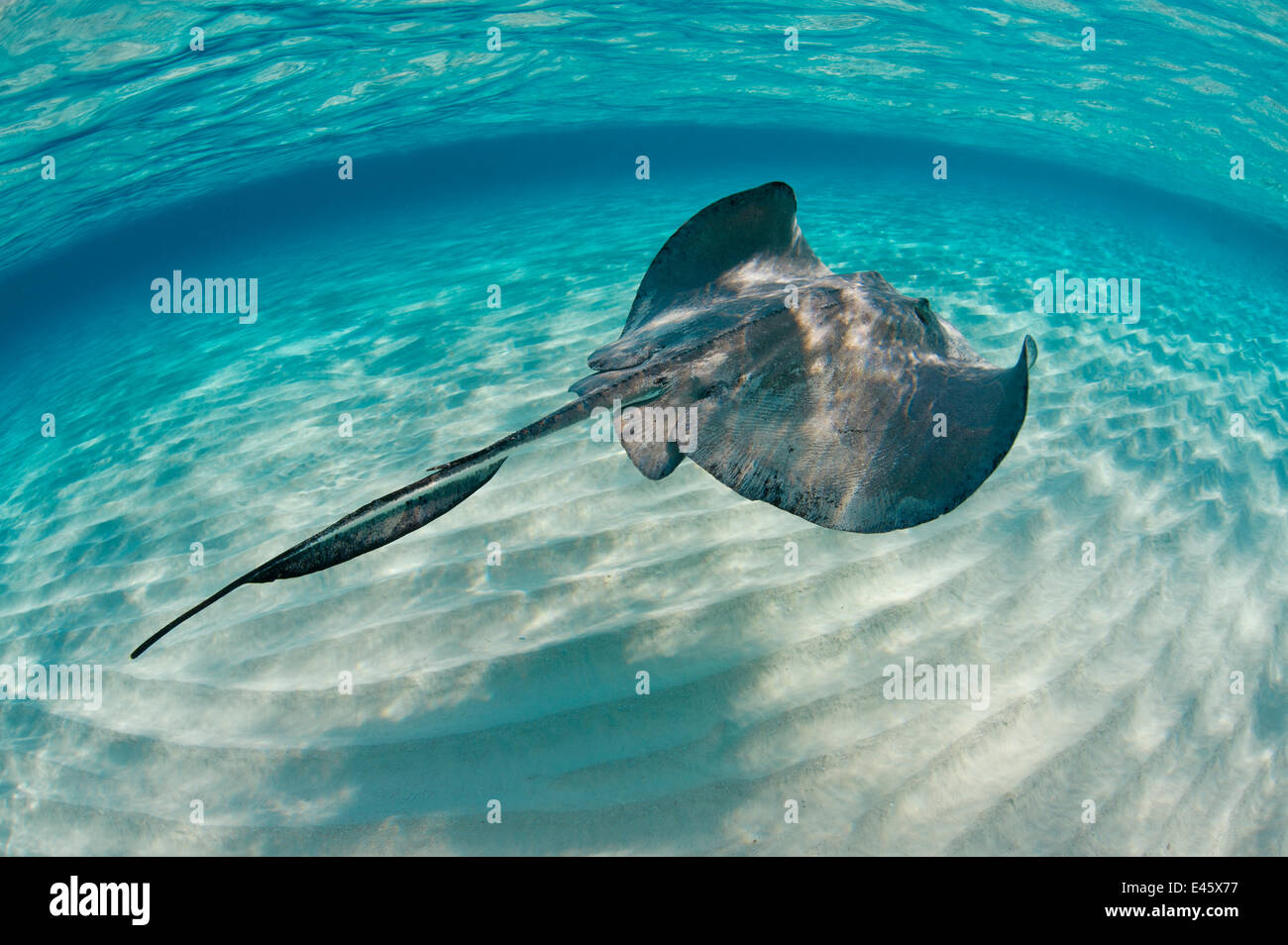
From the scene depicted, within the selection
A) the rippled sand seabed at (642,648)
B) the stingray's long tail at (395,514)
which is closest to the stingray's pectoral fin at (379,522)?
the stingray's long tail at (395,514)

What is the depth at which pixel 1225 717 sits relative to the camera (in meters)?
2.96

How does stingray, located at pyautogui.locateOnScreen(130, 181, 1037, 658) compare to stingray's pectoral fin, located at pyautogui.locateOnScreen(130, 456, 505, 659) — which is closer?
stingray's pectoral fin, located at pyautogui.locateOnScreen(130, 456, 505, 659)

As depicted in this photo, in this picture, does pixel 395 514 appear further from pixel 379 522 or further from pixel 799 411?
pixel 799 411

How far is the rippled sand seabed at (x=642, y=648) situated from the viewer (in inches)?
103

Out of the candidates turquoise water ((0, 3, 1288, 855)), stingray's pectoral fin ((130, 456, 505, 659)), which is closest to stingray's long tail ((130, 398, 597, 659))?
stingray's pectoral fin ((130, 456, 505, 659))

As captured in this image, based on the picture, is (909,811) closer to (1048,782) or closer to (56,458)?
(1048,782)

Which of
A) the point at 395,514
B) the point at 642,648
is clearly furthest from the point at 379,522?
the point at 642,648

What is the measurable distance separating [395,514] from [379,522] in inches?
2.1

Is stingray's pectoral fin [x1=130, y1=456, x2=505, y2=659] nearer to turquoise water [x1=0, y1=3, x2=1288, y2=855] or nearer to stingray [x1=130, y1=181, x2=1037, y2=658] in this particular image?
stingray [x1=130, y1=181, x2=1037, y2=658]

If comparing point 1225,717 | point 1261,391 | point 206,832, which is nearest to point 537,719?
point 206,832

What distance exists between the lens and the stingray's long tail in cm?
180

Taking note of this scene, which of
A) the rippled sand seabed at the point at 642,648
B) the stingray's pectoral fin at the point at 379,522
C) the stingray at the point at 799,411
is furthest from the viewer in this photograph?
the rippled sand seabed at the point at 642,648

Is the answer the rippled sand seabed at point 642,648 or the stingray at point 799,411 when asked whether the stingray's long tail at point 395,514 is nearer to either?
the stingray at point 799,411

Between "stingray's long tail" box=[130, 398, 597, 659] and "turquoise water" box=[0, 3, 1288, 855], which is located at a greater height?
"stingray's long tail" box=[130, 398, 597, 659]
